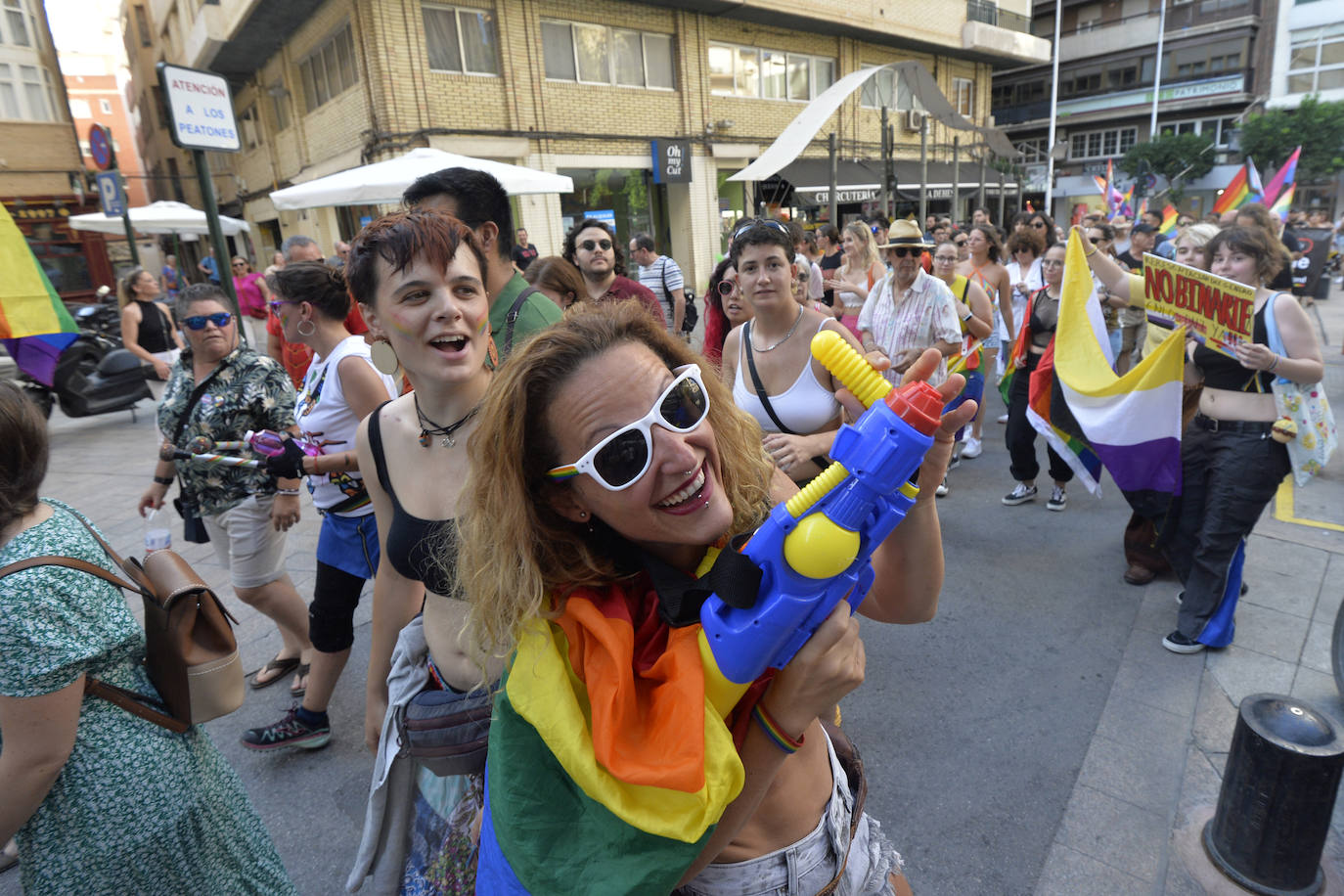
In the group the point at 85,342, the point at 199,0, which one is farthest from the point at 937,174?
the point at 85,342

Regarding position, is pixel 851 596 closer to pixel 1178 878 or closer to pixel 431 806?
pixel 431 806

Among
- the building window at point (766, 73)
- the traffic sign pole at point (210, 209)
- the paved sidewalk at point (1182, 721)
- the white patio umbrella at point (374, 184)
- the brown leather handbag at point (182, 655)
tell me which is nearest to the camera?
the brown leather handbag at point (182, 655)

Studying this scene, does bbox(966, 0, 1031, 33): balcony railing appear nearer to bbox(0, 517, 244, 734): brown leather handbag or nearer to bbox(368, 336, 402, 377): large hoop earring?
bbox(368, 336, 402, 377): large hoop earring

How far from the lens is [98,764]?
1606mm

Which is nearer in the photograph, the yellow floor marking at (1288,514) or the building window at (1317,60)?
the yellow floor marking at (1288,514)

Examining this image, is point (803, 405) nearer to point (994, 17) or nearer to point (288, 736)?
point (288, 736)

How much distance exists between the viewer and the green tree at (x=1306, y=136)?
1229 inches

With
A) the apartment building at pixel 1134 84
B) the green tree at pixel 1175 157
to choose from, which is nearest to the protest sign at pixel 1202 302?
the apartment building at pixel 1134 84

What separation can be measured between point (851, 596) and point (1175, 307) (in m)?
3.34

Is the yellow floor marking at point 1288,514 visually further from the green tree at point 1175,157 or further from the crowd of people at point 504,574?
the green tree at point 1175,157

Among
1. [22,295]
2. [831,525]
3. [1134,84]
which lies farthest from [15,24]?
[1134,84]

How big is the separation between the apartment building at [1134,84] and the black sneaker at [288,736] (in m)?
41.1

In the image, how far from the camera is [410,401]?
208 centimetres

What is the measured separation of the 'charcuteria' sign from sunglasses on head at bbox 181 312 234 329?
115 inches
